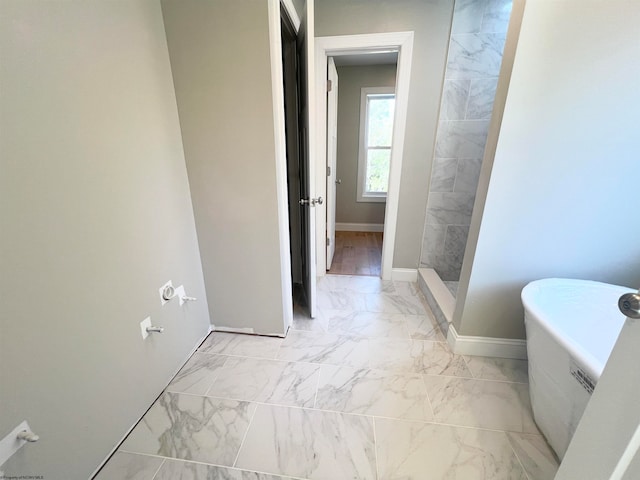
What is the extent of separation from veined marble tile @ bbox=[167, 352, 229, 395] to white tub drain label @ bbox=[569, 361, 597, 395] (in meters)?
1.63

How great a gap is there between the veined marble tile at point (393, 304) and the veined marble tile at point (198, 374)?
1183mm

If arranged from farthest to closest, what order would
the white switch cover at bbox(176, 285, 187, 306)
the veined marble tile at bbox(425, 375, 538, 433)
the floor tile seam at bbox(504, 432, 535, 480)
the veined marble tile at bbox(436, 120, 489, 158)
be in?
the veined marble tile at bbox(436, 120, 489, 158)
the white switch cover at bbox(176, 285, 187, 306)
the veined marble tile at bbox(425, 375, 538, 433)
the floor tile seam at bbox(504, 432, 535, 480)

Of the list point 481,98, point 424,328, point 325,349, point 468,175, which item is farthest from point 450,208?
point 325,349

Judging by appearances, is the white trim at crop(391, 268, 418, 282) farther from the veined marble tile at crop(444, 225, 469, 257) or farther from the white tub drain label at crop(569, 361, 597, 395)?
the white tub drain label at crop(569, 361, 597, 395)

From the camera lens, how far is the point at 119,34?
0.97 metres

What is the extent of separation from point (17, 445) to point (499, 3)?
3.34 meters

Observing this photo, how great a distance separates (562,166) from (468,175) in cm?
98

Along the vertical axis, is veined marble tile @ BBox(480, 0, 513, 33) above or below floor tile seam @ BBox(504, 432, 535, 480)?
above

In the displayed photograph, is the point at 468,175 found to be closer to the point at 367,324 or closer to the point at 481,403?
the point at 367,324

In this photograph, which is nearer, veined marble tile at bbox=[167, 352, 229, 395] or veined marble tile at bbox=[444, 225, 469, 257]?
veined marble tile at bbox=[167, 352, 229, 395]

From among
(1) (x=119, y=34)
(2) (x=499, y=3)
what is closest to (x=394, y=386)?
(1) (x=119, y=34)

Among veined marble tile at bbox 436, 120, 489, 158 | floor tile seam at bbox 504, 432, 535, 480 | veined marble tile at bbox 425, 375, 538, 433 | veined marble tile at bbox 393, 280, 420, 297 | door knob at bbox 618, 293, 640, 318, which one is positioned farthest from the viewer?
veined marble tile at bbox 393, 280, 420, 297

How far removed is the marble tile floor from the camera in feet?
3.29

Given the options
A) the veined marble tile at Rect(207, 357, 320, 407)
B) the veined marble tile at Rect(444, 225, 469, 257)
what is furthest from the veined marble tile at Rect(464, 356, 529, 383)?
the veined marble tile at Rect(444, 225, 469, 257)
